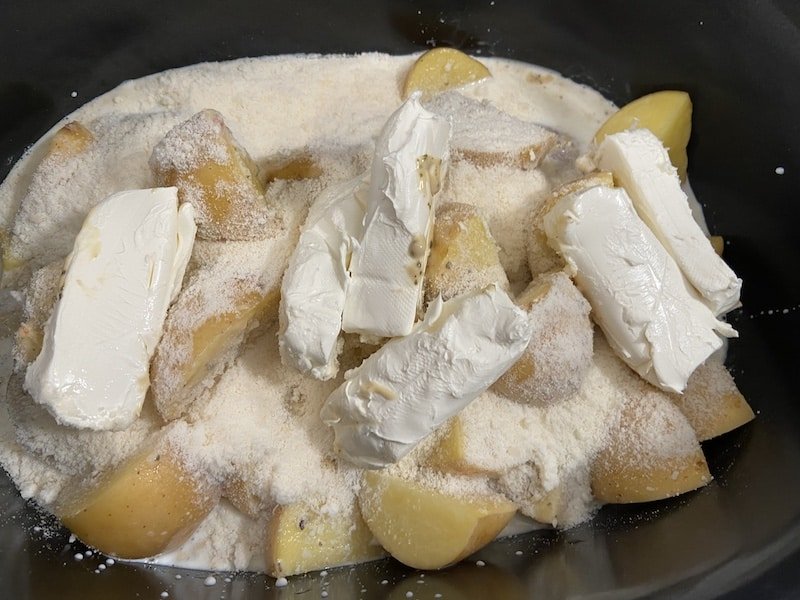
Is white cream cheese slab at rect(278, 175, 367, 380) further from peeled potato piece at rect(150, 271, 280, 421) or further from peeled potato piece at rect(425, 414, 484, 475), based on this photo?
peeled potato piece at rect(425, 414, 484, 475)

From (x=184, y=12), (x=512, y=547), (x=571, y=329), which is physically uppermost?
(x=184, y=12)

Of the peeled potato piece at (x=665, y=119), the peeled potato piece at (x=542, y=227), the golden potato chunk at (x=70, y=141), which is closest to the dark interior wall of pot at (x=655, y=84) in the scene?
the peeled potato piece at (x=665, y=119)

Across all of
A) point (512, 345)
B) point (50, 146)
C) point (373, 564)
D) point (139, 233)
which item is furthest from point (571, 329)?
point (50, 146)

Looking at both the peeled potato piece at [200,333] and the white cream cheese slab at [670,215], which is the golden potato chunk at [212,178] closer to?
the peeled potato piece at [200,333]

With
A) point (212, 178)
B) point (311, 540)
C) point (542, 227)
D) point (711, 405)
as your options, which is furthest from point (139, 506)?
point (711, 405)

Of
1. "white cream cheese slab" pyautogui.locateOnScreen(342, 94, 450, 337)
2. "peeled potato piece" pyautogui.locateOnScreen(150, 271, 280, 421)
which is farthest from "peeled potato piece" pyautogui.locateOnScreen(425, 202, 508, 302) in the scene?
"peeled potato piece" pyautogui.locateOnScreen(150, 271, 280, 421)

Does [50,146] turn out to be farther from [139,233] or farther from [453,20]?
[453,20]
